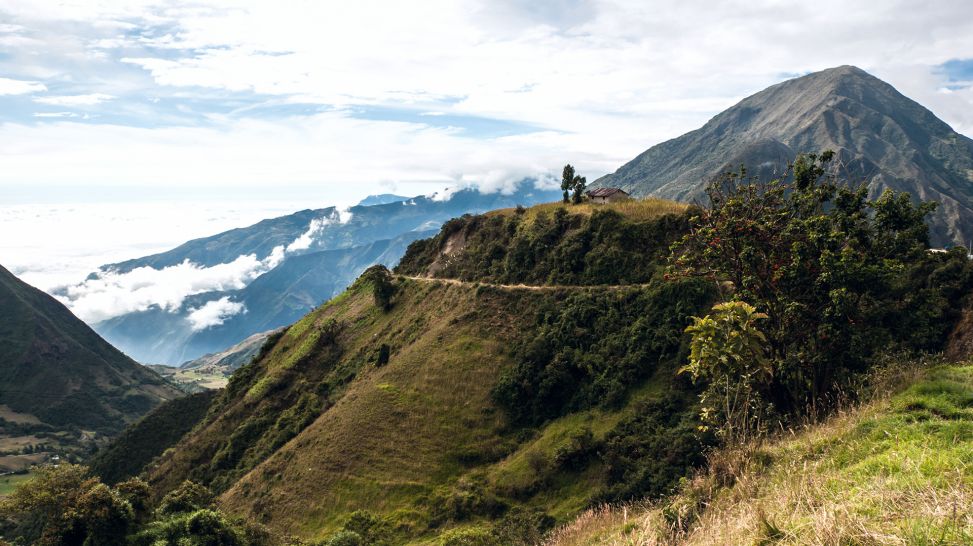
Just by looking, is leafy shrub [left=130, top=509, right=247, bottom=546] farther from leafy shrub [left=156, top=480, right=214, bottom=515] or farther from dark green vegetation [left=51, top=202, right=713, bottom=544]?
dark green vegetation [left=51, top=202, right=713, bottom=544]

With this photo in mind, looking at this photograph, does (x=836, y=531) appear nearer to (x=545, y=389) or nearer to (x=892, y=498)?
(x=892, y=498)

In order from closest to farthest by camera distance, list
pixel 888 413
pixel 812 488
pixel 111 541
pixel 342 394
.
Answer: pixel 812 488
pixel 888 413
pixel 111 541
pixel 342 394

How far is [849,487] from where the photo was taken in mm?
10484

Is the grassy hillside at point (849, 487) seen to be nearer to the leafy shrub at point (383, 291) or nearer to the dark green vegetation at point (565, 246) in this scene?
the dark green vegetation at point (565, 246)

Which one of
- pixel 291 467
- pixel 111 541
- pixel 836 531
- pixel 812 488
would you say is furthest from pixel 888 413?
pixel 291 467

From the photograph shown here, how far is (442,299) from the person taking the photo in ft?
249

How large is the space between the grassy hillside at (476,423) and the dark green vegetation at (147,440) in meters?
28.1

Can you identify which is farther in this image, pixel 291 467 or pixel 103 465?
pixel 103 465

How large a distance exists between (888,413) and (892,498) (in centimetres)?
760

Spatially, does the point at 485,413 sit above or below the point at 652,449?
below

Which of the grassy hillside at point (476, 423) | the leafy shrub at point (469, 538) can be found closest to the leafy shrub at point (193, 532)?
the grassy hillside at point (476, 423)

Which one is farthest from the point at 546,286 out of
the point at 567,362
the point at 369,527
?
the point at 369,527

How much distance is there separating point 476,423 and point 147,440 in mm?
89371

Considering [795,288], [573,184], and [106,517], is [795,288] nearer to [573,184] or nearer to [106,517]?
[106,517]
